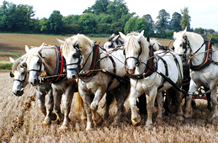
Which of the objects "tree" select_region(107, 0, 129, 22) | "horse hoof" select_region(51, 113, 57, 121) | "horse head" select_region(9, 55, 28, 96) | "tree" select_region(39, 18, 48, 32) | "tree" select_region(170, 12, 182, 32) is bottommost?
"horse hoof" select_region(51, 113, 57, 121)

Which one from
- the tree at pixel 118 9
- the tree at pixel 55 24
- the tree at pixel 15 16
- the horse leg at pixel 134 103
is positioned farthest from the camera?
the tree at pixel 118 9

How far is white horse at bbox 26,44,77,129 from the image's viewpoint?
4.65 m

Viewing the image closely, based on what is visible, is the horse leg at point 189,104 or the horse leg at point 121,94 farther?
the horse leg at point 121,94

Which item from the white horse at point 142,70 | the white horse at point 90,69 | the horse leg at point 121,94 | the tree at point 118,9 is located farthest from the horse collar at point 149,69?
the tree at point 118,9

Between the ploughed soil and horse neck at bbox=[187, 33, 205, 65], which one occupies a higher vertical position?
horse neck at bbox=[187, 33, 205, 65]

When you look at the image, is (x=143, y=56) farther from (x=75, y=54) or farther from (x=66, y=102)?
(x=66, y=102)

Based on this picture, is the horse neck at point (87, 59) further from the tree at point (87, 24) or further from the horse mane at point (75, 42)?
the tree at point (87, 24)

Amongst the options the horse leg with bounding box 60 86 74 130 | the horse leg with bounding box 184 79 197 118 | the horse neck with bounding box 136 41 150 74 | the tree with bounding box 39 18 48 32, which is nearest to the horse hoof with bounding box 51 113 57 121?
the horse leg with bounding box 60 86 74 130

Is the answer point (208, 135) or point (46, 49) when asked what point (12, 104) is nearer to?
point (46, 49)

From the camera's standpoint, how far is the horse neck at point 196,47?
5047 millimetres

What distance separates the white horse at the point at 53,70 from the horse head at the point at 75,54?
74cm

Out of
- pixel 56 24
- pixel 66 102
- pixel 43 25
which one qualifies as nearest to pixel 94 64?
pixel 66 102

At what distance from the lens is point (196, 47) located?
5.13 metres

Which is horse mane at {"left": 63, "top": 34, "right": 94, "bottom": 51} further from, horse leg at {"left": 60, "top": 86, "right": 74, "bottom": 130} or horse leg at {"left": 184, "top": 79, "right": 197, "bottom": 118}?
horse leg at {"left": 184, "top": 79, "right": 197, "bottom": 118}
